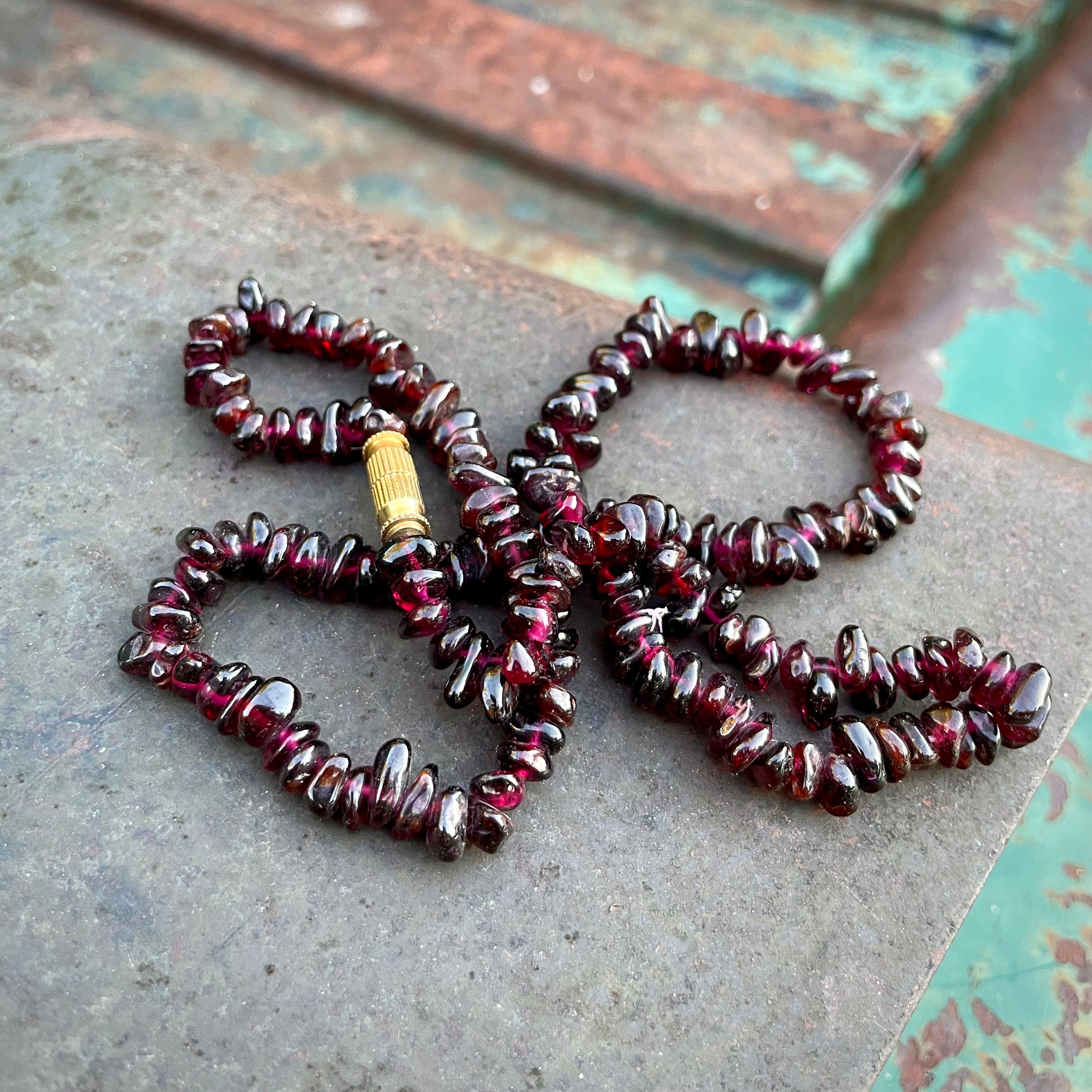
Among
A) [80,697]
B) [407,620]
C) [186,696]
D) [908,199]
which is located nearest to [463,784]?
[407,620]

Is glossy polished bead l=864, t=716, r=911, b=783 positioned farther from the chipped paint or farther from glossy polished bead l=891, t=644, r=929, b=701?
the chipped paint

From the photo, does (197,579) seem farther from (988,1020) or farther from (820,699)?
(988,1020)

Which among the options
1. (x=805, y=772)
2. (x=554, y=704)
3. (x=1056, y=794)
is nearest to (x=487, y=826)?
(x=554, y=704)

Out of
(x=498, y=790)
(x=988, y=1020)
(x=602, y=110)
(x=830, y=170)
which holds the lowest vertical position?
(x=988, y=1020)

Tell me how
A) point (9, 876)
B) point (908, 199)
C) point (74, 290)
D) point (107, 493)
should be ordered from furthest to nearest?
point (908, 199) → point (74, 290) → point (107, 493) → point (9, 876)

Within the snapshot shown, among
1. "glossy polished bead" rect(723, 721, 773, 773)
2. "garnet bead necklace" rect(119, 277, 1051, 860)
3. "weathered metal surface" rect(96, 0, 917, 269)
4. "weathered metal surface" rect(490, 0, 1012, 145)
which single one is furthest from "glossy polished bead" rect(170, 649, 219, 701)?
"weathered metal surface" rect(490, 0, 1012, 145)

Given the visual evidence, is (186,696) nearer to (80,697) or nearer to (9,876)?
(80,697)
